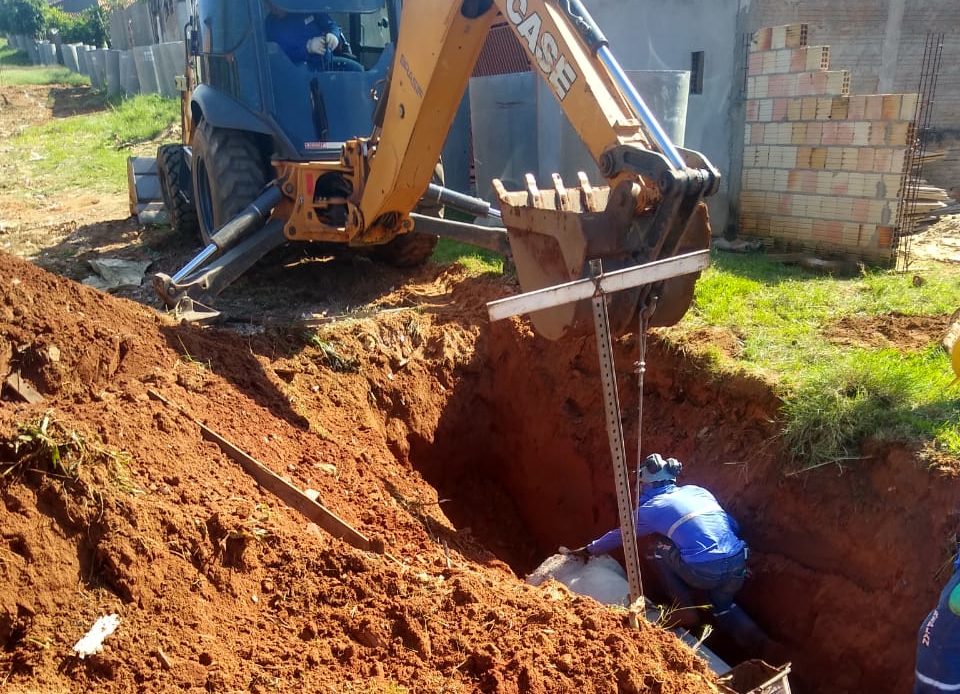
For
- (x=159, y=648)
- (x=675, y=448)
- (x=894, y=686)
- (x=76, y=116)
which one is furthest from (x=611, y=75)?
Answer: (x=76, y=116)

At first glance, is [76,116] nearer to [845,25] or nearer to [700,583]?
[845,25]

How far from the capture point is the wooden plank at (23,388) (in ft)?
12.9

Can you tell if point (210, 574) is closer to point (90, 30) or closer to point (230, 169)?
point (230, 169)

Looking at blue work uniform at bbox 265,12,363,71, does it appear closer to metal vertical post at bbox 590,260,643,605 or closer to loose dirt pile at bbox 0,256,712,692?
loose dirt pile at bbox 0,256,712,692

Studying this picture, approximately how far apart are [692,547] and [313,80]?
4.52 m

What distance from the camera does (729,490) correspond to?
497cm

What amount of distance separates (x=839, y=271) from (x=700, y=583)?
4.33 meters

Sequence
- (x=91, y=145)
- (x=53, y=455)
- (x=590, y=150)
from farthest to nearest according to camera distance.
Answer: (x=91, y=145)
(x=590, y=150)
(x=53, y=455)

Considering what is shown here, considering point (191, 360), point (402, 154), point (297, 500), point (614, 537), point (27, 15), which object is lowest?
point (614, 537)

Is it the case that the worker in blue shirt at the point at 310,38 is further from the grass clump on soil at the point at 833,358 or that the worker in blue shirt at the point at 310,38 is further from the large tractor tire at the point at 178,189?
the grass clump on soil at the point at 833,358

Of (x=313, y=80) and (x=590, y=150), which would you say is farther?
(x=313, y=80)

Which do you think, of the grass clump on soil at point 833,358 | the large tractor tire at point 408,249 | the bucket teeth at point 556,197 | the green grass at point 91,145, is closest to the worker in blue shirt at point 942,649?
the grass clump on soil at point 833,358

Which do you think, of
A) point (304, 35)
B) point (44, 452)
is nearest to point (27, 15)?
point (304, 35)

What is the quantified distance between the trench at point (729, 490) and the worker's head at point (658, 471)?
561 mm
